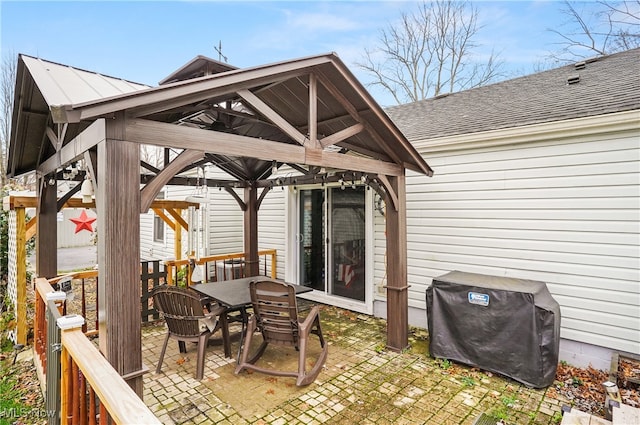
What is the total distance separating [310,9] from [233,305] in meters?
8.64

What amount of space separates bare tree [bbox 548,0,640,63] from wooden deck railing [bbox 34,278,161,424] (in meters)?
13.0

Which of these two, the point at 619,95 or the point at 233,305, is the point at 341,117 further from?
the point at 619,95

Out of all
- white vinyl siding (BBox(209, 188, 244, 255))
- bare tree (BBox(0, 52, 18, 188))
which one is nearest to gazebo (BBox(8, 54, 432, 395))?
Result: white vinyl siding (BBox(209, 188, 244, 255))

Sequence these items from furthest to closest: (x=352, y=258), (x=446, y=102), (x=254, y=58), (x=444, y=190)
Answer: (x=254, y=58) → (x=446, y=102) → (x=352, y=258) → (x=444, y=190)

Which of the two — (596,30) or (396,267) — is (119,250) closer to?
(396,267)

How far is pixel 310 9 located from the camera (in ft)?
30.7

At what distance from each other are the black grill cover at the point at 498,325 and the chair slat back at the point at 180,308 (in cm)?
276

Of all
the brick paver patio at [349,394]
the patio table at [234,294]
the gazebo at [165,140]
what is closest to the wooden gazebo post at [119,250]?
the gazebo at [165,140]

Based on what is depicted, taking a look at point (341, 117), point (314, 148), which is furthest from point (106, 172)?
point (341, 117)

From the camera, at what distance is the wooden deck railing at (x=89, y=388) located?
4.18 ft

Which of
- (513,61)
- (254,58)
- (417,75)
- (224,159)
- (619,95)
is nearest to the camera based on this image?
(619,95)

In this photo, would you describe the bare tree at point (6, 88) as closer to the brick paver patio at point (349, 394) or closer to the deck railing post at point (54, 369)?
the brick paver patio at point (349, 394)

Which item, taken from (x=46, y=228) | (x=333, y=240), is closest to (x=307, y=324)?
(x=333, y=240)

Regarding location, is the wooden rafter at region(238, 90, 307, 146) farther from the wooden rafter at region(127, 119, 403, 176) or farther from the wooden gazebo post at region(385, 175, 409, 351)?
the wooden gazebo post at region(385, 175, 409, 351)
